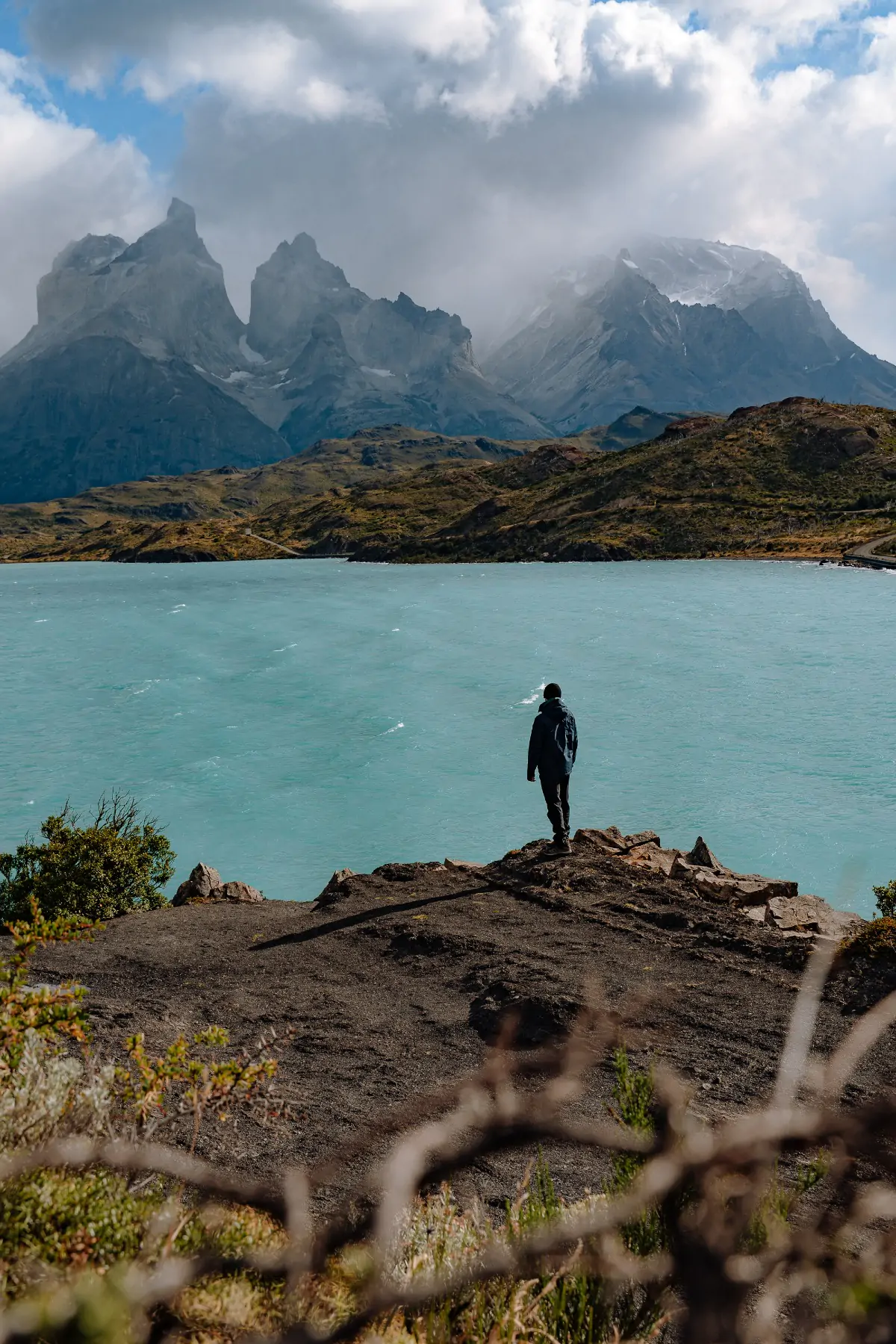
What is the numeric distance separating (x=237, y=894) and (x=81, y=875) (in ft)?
10.4

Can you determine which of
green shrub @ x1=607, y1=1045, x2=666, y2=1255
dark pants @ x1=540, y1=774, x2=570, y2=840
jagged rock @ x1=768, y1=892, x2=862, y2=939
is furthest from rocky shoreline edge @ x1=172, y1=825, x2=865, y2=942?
green shrub @ x1=607, y1=1045, x2=666, y2=1255

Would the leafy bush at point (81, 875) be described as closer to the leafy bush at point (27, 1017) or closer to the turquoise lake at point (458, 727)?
the turquoise lake at point (458, 727)

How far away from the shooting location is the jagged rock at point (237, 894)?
59.0ft

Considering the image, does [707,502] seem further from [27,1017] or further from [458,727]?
[27,1017]

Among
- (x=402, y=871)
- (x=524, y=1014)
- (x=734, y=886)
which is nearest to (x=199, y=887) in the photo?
(x=402, y=871)

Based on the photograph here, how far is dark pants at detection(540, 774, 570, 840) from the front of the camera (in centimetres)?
1723

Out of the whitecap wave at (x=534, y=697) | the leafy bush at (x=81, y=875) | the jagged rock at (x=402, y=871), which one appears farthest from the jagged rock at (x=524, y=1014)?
the whitecap wave at (x=534, y=697)

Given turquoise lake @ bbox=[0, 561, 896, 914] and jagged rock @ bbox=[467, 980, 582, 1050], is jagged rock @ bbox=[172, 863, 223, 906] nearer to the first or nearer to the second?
turquoise lake @ bbox=[0, 561, 896, 914]

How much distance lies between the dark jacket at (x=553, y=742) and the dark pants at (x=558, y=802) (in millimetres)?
128

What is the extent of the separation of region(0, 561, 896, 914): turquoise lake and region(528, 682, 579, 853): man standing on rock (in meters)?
5.54

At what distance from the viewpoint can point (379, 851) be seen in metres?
27.0

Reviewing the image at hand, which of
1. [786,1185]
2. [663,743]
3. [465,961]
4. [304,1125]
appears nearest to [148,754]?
[663,743]

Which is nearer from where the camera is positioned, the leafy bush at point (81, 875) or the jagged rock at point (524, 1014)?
the jagged rock at point (524, 1014)

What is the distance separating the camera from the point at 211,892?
1830 centimetres
